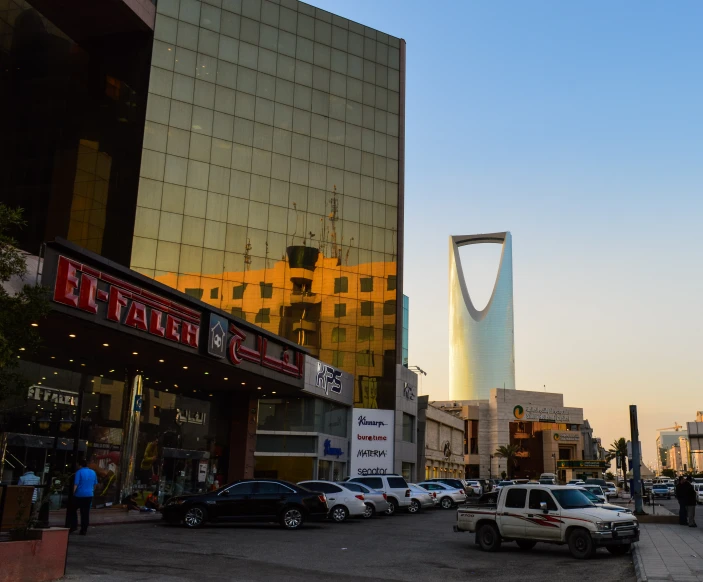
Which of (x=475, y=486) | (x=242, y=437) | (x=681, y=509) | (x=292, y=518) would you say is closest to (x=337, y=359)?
(x=242, y=437)

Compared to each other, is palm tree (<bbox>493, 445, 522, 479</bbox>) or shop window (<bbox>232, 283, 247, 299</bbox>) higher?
shop window (<bbox>232, 283, 247, 299</bbox>)

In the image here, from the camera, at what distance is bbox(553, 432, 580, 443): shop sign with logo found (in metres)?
157

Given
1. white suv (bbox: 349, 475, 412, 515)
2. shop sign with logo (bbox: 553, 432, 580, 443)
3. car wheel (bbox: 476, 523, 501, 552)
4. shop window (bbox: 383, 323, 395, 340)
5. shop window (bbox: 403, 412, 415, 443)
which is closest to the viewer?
car wheel (bbox: 476, 523, 501, 552)

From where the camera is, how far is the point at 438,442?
8725 centimetres

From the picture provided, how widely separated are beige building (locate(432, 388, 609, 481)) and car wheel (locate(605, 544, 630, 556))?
137765mm

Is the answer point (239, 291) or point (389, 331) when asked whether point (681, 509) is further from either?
point (239, 291)

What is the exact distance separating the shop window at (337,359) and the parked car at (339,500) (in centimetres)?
2262

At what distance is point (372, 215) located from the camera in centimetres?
5656

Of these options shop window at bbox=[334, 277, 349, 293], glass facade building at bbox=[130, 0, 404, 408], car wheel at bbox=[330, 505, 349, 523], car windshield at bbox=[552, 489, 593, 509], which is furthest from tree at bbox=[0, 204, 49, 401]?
shop window at bbox=[334, 277, 349, 293]

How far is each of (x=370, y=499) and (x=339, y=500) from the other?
11.5 ft

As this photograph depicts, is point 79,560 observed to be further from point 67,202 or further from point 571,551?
point 67,202

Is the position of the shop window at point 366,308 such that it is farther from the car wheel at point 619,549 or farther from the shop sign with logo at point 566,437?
the shop sign with logo at point 566,437

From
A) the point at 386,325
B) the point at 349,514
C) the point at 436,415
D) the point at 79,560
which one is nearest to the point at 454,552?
the point at 79,560

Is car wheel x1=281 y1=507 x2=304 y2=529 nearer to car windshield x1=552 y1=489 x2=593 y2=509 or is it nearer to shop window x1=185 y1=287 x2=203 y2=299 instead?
car windshield x1=552 y1=489 x2=593 y2=509
